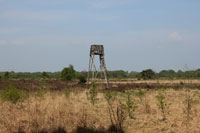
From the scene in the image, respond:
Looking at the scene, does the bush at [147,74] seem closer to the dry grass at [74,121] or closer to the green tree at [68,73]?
the green tree at [68,73]

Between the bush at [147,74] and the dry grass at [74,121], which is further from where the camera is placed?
the bush at [147,74]

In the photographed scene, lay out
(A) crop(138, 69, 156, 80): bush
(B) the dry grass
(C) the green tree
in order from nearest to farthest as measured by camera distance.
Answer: (B) the dry grass
(C) the green tree
(A) crop(138, 69, 156, 80): bush

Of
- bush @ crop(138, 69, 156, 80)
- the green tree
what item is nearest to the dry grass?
the green tree

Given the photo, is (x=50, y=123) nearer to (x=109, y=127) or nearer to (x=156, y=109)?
(x=109, y=127)

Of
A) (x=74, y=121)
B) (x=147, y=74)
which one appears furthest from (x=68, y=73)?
(x=74, y=121)

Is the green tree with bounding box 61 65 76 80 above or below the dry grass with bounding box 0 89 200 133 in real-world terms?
above

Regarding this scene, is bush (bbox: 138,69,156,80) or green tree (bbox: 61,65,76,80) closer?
green tree (bbox: 61,65,76,80)

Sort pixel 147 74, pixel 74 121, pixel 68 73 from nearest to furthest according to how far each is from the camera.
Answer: pixel 74 121, pixel 68 73, pixel 147 74

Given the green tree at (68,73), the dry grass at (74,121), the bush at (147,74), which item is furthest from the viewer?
the bush at (147,74)

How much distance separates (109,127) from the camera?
7.10 meters

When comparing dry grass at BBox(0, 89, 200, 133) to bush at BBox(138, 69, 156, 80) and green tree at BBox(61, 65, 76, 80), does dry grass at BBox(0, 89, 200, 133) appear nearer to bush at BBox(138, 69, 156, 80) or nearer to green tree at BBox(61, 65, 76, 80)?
green tree at BBox(61, 65, 76, 80)

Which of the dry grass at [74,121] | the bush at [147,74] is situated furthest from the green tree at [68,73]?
the dry grass at [74,121]

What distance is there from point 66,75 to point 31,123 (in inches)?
1273

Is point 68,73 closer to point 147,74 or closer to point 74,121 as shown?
point 147,74
